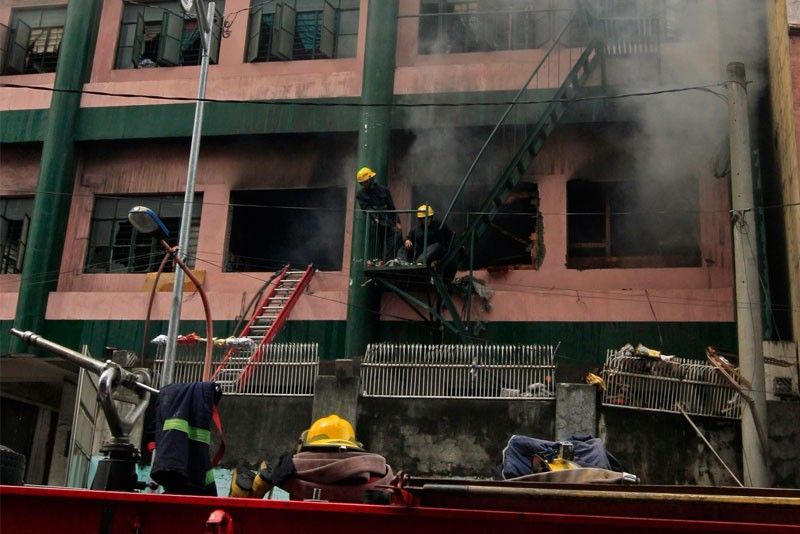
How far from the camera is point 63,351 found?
5496 mm

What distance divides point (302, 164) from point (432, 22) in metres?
3.88

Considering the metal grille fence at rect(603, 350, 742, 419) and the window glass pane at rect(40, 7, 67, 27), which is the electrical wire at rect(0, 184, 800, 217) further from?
the window glass pane at rect(40, 7, 67, 27)

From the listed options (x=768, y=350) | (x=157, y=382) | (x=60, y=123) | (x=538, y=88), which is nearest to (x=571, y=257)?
(x=538, y=88)

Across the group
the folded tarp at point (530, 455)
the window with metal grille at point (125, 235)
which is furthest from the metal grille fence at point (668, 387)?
the window with metal grille at point (125, 235)

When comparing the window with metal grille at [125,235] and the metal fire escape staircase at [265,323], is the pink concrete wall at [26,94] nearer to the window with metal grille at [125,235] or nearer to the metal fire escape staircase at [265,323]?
the window with metal grille at [125,235]

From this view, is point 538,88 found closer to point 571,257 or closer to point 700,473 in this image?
point 571,257

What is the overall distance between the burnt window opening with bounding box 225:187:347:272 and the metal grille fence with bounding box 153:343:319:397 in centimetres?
367

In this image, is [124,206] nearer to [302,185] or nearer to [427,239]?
[302,185]

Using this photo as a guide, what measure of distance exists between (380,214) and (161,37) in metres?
7.12

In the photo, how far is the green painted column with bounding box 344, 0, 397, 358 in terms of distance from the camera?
51.1ft

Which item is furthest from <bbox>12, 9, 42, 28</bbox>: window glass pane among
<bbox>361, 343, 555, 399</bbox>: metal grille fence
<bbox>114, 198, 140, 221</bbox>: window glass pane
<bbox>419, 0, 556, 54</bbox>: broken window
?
<bbox>361, 343, 555, 399</bbox>: metal grille fence

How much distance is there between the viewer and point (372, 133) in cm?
1622

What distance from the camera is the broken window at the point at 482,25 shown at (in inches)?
669

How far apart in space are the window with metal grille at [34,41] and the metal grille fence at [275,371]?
29.7 feet
